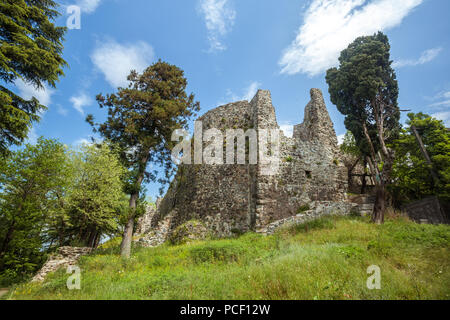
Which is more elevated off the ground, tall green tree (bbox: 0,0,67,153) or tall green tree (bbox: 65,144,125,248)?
tall green tree (bbox: 0,0,67,153)

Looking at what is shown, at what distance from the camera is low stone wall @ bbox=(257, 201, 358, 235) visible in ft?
36.9

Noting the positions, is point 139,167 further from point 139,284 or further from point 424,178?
point 424,178

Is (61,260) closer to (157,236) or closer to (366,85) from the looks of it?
(157,236)

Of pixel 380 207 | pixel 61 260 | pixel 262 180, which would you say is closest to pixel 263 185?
pixel 262 180

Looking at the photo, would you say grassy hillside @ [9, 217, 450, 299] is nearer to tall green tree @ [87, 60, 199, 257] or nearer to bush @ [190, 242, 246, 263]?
bush @ [190, 242, 246, 263]

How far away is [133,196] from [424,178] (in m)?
22.9

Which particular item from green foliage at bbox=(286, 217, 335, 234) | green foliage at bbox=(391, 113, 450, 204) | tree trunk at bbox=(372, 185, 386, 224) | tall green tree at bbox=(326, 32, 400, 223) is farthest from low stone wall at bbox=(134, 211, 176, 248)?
green foliage at bbox=(391, 113, 450, 204)

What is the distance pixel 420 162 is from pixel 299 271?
1787 cm

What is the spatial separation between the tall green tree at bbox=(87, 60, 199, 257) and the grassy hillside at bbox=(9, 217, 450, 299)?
586 centimetres

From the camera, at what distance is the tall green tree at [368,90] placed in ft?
40.1

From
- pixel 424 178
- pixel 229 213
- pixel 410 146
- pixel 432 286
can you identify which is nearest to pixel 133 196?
pixel 229 213

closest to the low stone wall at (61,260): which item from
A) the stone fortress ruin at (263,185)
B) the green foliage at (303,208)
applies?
the stone fortress ruin at (263,185)

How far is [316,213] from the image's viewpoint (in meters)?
11.8

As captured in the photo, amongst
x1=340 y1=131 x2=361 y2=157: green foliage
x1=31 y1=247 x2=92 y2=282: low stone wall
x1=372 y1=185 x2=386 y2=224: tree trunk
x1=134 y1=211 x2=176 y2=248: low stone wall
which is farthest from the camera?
x1=340 y1=131 x2=361 y2=157: green foliage
